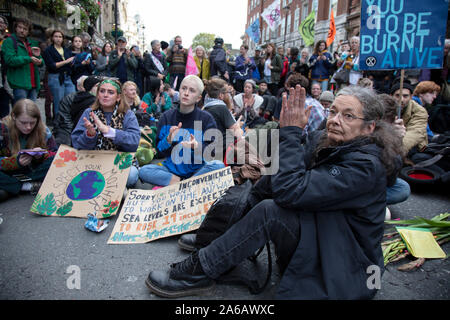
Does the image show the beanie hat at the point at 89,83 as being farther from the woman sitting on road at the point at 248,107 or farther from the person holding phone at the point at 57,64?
the woman sitting on road at the point at 248,107

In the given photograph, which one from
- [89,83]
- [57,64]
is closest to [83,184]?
[89,83]

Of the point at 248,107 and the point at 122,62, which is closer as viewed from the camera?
the point at 248,107

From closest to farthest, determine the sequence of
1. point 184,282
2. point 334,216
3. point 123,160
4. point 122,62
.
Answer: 1. point 334,216
2. point 184,282
3. point 123,160
4. point 122,62

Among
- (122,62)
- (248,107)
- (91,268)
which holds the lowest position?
(91,268)

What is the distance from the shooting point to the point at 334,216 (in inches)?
70.1

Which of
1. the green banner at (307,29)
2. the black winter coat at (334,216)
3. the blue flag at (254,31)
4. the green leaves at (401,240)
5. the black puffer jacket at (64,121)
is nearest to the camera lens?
the black winter coat at (334,216)

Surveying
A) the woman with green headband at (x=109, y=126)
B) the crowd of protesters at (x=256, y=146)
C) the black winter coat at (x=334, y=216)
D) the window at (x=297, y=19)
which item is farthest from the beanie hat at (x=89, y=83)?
the window at (x=297, y=19)

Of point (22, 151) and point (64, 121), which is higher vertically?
point (64, 121)

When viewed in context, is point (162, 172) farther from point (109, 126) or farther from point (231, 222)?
point (231, 222)

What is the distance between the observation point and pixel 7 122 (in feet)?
12.2

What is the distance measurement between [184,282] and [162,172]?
1687mm

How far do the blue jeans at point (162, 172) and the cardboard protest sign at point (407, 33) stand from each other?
238 cm

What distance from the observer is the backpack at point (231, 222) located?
6.98ft

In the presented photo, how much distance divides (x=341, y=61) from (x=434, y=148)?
4.40 meters
